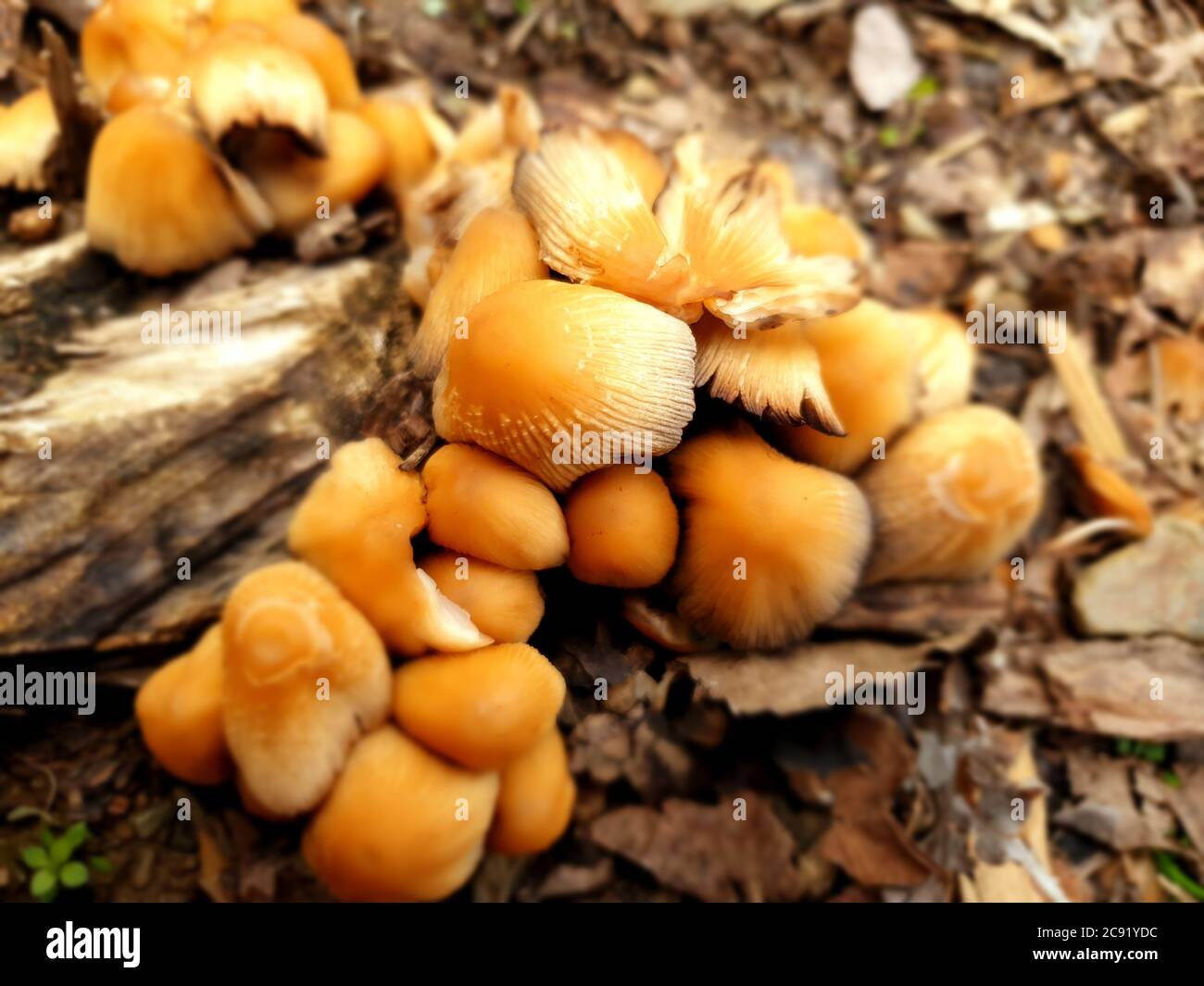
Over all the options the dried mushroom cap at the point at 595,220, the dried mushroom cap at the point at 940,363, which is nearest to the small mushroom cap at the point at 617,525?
the dried mushroom cap at the point at 595,220

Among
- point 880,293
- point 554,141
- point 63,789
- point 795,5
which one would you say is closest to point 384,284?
point 554,141

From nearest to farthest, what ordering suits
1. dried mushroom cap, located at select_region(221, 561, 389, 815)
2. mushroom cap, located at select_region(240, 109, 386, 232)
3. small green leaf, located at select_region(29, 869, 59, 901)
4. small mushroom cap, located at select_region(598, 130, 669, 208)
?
dried mushroom cap, located at select_region(221, 561, 389, 815), small mushroom cap, located at select_region(598, 130, 669, 208), small green leaf, located at select_region(29, 869, 59, 901), mushroom cap, located at select_region(240, 109, 386, 232)

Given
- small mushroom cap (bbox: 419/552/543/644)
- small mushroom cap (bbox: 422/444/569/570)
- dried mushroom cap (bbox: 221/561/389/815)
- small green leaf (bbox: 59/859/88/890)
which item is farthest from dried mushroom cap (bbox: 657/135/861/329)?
small green leaf (bbox: 59/859/88/890)

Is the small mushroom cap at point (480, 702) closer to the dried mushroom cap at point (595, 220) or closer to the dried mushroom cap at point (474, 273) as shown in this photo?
the dried mushroom cap at point (474, 273)

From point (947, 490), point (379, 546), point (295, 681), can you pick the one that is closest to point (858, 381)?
point (947, 490)

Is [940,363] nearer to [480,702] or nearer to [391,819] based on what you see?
[480,702]

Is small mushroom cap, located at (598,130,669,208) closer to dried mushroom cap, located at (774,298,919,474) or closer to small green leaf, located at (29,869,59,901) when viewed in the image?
dried mushroom cap, located at (774,298,919,474)
